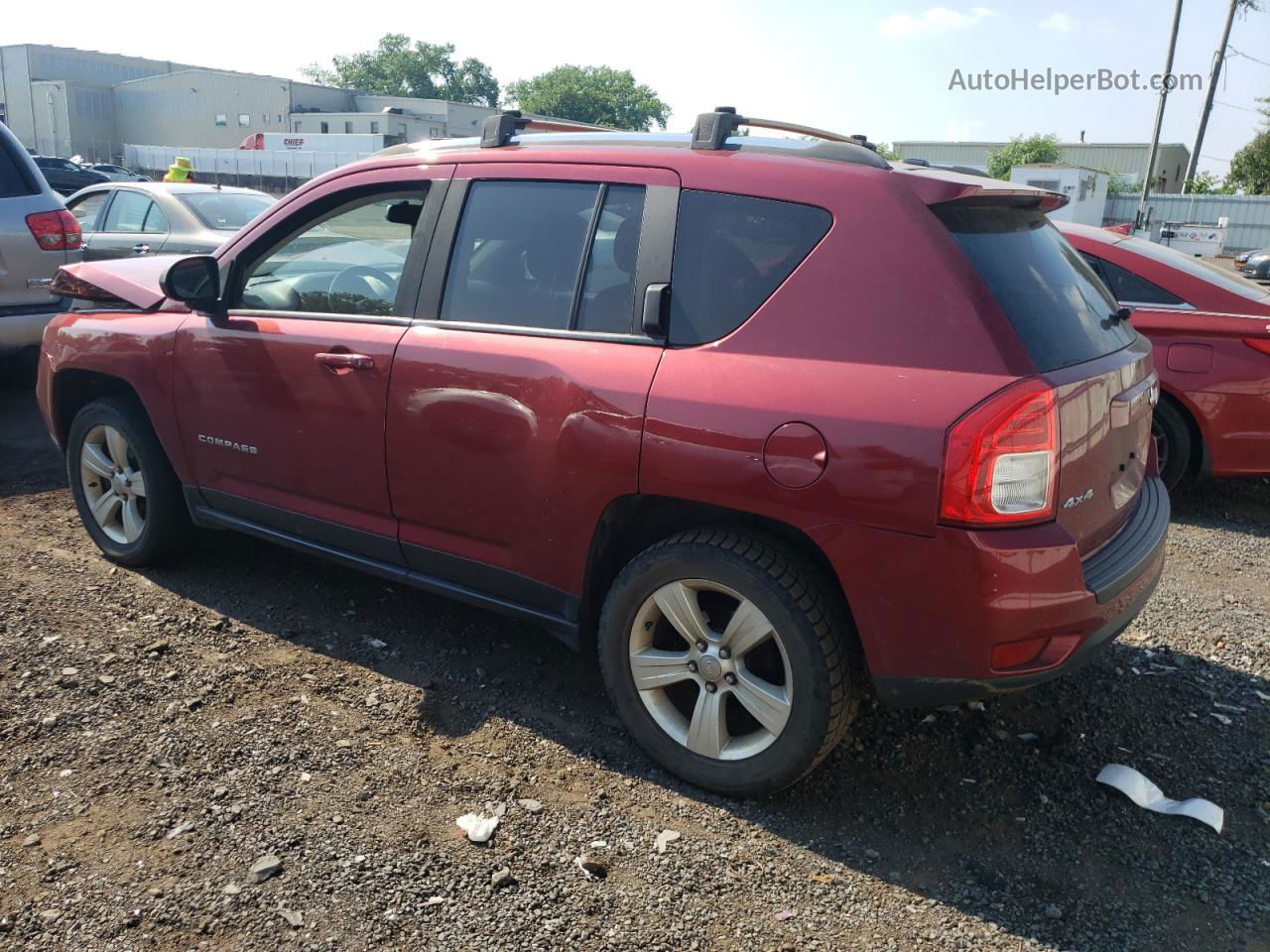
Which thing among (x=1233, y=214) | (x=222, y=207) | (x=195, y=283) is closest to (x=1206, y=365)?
(x=195, y=283)

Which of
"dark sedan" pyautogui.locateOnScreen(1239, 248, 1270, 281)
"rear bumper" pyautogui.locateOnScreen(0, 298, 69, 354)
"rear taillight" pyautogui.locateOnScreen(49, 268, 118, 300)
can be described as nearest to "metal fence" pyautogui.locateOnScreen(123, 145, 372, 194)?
"dark sedan" pyautogui.locateOnScreen(1239, 248, 1270, 281)

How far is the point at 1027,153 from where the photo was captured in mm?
62219

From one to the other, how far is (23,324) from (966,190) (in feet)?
22.0

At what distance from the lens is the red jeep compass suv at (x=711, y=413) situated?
8.70 ft

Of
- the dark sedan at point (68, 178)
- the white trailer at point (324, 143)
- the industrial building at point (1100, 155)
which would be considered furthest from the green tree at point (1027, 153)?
the dark sedan at point (68, 178)

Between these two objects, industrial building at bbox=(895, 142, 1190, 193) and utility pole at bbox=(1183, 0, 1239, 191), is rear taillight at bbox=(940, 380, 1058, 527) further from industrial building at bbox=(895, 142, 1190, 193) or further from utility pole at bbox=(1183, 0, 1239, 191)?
industrial building at bbox=(895, 142, 1190, 193)

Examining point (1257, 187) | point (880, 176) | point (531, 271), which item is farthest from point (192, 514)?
point (1257, 187)

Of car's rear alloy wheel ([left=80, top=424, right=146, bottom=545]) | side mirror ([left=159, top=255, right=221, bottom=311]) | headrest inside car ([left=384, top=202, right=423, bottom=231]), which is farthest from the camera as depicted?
car's rear alloy wheel ([left=80, top=424, right=146, bottom=545])

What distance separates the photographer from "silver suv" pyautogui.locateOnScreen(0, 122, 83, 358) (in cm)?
706

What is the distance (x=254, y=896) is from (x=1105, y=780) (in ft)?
8.18

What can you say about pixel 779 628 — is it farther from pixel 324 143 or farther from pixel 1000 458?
pixel 324 143

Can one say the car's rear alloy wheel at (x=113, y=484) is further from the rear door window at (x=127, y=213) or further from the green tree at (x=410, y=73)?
the green tree at (x=410, y=73)

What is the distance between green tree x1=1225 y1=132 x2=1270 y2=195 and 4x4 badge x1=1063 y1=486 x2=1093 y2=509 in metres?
55.5

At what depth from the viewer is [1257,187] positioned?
164ft
